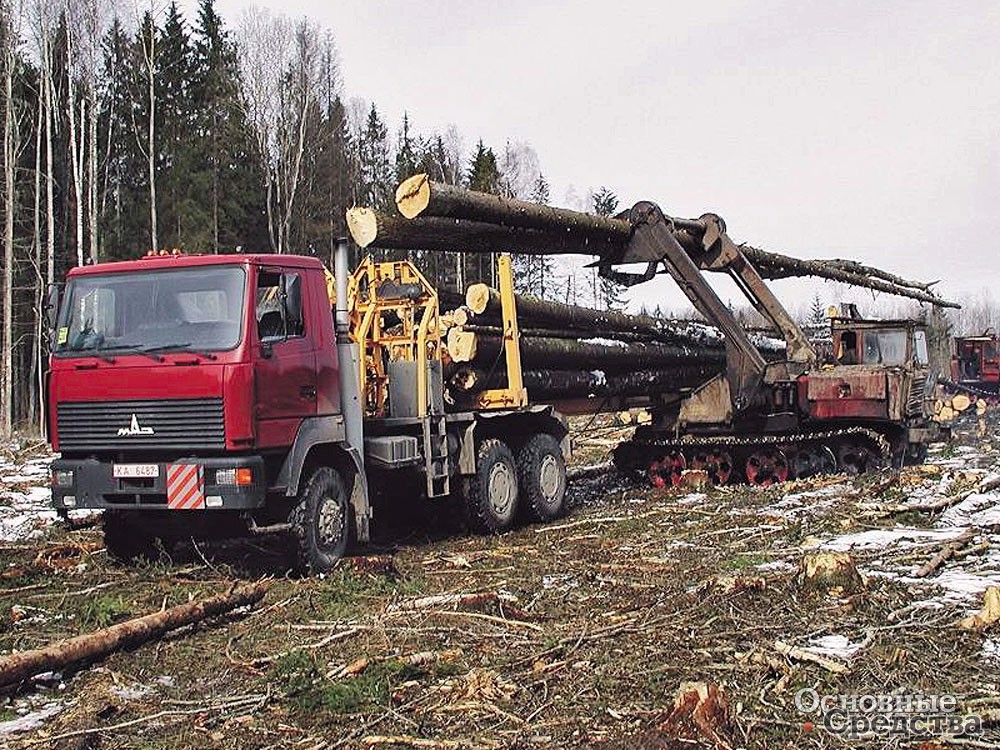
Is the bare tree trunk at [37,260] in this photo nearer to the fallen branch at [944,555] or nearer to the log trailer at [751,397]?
the log trailer at [751,397]

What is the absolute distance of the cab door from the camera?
8367mm

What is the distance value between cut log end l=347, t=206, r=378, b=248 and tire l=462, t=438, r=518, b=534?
279cm

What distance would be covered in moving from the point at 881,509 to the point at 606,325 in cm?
480

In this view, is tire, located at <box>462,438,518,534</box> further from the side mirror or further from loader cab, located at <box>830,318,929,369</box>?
loader cab, located at <box>830,318,929,369</box>

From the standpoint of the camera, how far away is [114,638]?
624 cm

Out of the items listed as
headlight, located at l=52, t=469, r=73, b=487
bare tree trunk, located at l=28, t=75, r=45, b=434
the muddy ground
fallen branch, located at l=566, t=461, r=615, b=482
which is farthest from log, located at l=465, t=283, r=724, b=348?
bare tree trunk, located at l=28, t=75, r=45, b=434

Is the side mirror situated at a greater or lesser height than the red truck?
greater

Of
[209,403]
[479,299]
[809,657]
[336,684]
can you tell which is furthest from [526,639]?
[479,299]

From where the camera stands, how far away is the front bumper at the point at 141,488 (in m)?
8.08

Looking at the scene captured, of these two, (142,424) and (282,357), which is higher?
(282,357)

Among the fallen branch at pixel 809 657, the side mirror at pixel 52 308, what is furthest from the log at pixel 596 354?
the fallen branch at pixel 809 657

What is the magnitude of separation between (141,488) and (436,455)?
325 centimetres

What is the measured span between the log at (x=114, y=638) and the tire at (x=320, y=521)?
2.80 ft

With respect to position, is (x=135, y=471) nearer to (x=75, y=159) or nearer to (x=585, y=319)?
(x=585, y=319)
